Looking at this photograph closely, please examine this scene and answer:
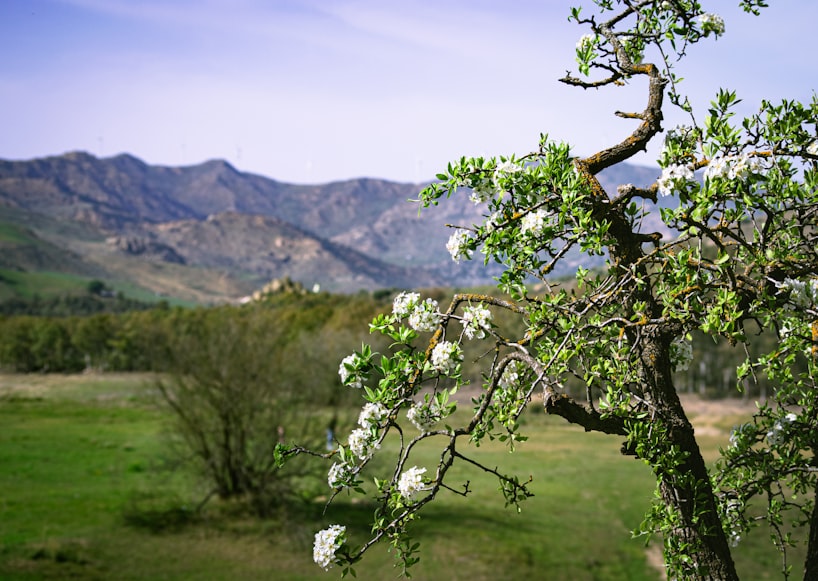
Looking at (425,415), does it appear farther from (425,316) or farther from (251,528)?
(251,528)

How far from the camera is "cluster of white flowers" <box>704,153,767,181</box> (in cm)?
316

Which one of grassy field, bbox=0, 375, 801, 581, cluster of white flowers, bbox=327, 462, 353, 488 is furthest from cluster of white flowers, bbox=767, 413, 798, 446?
grassy field, bbox=0, 375, 801, 581

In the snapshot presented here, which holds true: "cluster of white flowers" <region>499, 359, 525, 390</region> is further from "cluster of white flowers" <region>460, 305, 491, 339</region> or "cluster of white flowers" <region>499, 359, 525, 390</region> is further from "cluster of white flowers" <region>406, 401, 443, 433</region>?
"cluster of white flowers" <region>406, 401, 443, 433</region>

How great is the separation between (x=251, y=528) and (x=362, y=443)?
99.6ft

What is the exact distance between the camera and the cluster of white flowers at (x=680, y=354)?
4340 mm

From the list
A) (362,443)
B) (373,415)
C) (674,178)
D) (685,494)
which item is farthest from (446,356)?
(685,494)

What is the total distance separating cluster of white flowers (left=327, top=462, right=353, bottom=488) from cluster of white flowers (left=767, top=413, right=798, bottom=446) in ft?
8.21

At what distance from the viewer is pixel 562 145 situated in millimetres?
3680

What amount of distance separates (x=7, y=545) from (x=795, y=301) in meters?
30.5

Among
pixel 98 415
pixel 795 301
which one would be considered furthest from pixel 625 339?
pixel 98 415

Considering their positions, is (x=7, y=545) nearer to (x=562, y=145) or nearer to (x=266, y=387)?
(x=266, y=387)

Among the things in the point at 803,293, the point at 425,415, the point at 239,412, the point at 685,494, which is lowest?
the point at 239,412

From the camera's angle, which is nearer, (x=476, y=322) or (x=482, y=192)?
(x=476, y=322)

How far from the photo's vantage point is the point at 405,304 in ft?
11.9
